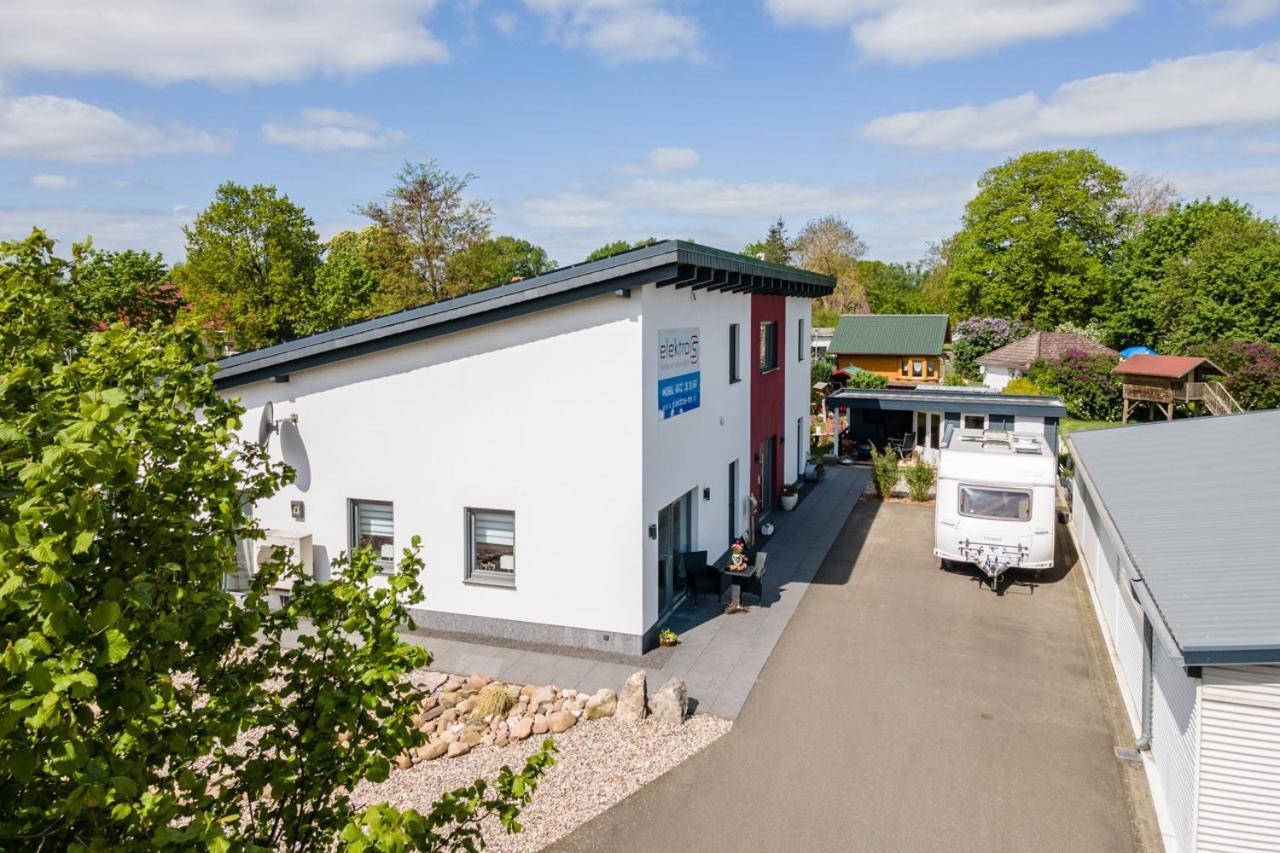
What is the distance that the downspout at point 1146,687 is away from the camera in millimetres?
10211

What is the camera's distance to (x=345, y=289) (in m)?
44.4

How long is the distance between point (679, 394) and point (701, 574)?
3420 millimetres

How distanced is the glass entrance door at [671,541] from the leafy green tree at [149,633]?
30.2ft

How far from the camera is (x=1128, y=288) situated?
5344 centimetres

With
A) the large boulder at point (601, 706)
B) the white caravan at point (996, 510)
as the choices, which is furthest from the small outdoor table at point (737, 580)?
the white caravan at point (996, 510)

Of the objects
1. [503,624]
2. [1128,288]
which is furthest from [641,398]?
[1128,288]

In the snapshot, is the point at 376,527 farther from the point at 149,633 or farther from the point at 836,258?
the point at 836,258

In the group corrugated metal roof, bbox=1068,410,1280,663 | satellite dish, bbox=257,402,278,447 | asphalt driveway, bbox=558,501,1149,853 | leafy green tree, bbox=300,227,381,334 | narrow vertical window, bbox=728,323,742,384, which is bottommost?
asphalt driveway, bbox=558,501,1149,853

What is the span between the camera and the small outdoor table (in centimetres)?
1511

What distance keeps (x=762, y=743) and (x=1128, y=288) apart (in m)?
54.0

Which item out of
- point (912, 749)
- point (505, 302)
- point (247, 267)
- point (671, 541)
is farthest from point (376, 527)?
point (247, 267)

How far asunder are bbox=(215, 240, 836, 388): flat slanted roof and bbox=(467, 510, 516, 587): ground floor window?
3159 mm

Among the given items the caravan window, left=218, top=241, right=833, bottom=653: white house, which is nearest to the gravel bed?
left=218, top=241, right=833, bottom=653: white house

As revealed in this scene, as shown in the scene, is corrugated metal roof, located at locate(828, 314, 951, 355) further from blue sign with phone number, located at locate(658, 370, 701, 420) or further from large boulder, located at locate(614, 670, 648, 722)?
large boulder, located at locate(614, 670, 648, 722)
